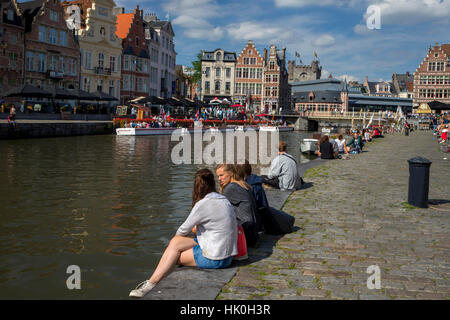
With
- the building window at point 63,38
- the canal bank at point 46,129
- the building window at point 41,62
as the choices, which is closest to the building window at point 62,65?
the building window at point 63,38

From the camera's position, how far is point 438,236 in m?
7.05

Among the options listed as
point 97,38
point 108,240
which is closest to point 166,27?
point 97,38

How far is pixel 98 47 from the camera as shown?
54.9 m

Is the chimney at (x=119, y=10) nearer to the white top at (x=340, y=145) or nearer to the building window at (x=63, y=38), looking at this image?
the building window at (x=63, y=38)

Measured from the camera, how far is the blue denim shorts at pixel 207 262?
17.7 feet

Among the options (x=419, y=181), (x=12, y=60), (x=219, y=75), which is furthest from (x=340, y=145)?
(x=219, y=75)

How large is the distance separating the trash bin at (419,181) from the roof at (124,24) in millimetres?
56577

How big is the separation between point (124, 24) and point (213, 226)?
62059 millimetres

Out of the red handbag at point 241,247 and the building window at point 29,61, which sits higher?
the building window at point 29,61

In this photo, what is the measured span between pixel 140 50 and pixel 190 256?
60.1 metres

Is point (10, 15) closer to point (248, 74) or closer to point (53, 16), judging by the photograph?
point (53, 16)

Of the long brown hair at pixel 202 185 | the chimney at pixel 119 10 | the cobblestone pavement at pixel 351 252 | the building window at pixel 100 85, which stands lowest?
the cobblestone pavement at pixel 351 252
